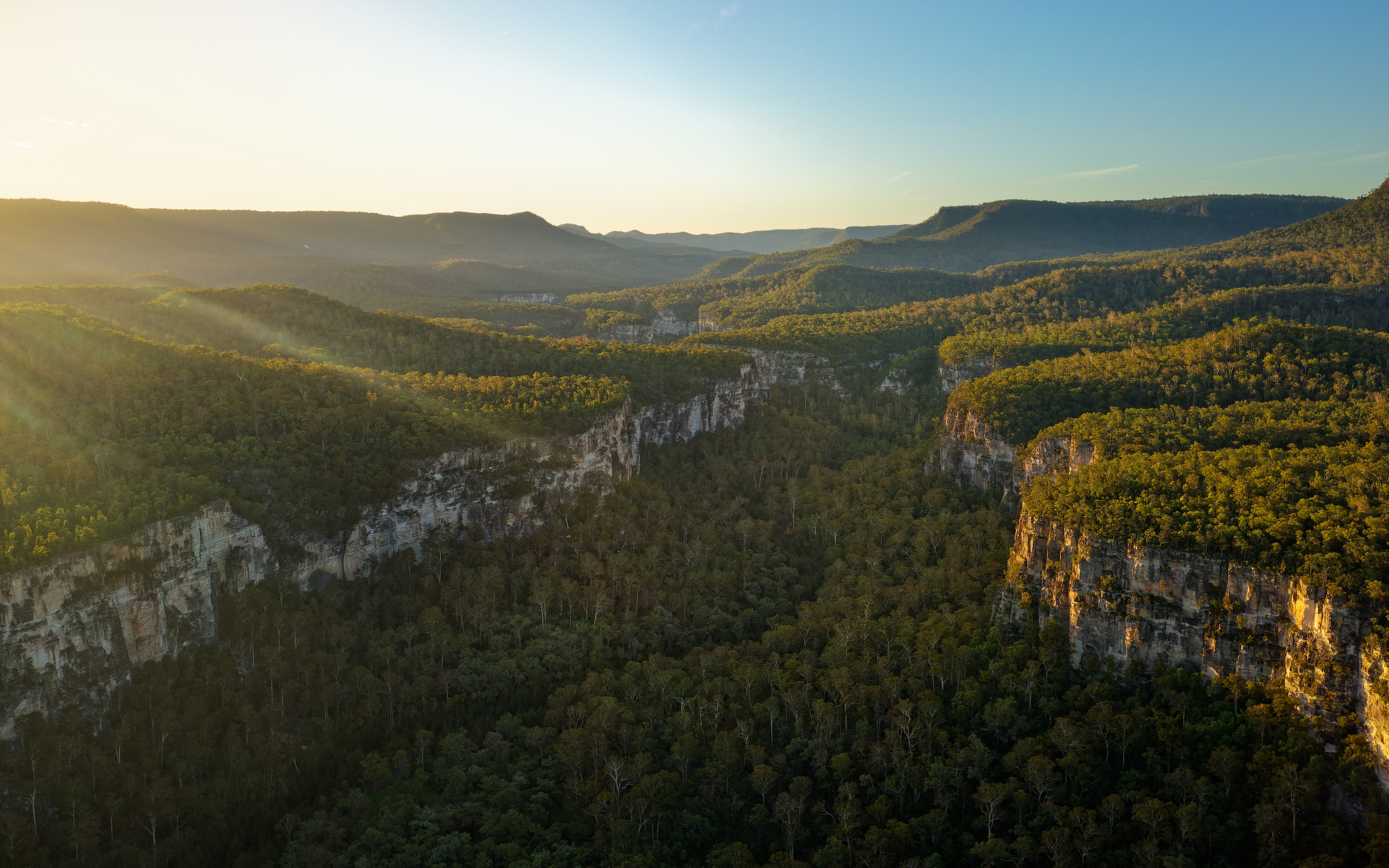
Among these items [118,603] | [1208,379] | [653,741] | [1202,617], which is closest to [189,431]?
[118,603]

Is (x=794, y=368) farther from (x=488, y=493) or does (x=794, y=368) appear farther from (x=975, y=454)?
(x=488, y=493)

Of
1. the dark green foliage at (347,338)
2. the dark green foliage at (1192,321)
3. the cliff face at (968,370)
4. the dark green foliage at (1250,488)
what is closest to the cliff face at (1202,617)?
the dark green foliage at (1250,488)

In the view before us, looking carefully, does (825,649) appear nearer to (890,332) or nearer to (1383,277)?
(890,332)

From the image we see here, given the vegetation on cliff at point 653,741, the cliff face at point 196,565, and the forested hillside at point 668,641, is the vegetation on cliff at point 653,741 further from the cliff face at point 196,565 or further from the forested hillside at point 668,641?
the cliff face at point 196,565

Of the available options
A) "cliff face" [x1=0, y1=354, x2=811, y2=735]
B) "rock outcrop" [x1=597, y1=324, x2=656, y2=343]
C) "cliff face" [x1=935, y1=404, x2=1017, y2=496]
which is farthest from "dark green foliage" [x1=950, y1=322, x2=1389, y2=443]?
"rock outcrop" [x1=597, y1=324, x2=656, y2=343]

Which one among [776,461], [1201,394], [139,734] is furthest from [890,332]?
[139,734]
